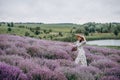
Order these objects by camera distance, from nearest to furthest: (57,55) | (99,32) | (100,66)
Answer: (100,66) < (57,55) < (99,32)

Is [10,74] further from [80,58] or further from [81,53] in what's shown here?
[81,53]

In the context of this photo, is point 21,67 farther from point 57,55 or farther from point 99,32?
point 99,32

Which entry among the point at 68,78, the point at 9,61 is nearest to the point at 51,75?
the point at 68,78

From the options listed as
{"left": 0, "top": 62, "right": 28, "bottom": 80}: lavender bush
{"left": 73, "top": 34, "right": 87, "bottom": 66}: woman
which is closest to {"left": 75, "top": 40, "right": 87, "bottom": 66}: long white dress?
{"left": 73, "top": 34, "right": 87, "bottom": 66}: woman

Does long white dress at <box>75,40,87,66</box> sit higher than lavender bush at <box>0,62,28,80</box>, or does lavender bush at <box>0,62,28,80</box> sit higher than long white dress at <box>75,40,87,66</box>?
lavender bush at <box>0,62,28,80</box>

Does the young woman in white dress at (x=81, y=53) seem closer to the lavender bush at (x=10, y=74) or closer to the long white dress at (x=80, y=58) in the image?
the long white dress at (x=80, y=58)

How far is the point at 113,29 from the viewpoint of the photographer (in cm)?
9212

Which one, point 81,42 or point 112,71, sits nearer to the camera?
point 112,71

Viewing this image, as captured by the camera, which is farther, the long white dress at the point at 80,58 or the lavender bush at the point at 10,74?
the long white dress at the point at 80,58

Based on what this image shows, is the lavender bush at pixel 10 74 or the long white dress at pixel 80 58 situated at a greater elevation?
the lavender bush at pixel 10 74

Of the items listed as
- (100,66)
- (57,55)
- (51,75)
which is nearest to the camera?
(51,75)

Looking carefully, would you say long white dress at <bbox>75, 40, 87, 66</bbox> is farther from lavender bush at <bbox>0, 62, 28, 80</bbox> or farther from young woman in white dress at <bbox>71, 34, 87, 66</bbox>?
lavender bush at <bbox>0, 62, 28, 80</bbox>

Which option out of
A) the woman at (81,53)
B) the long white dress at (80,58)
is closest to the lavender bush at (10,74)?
the long white dress at (80,58)

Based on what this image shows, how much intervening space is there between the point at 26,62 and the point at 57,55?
3742mm
